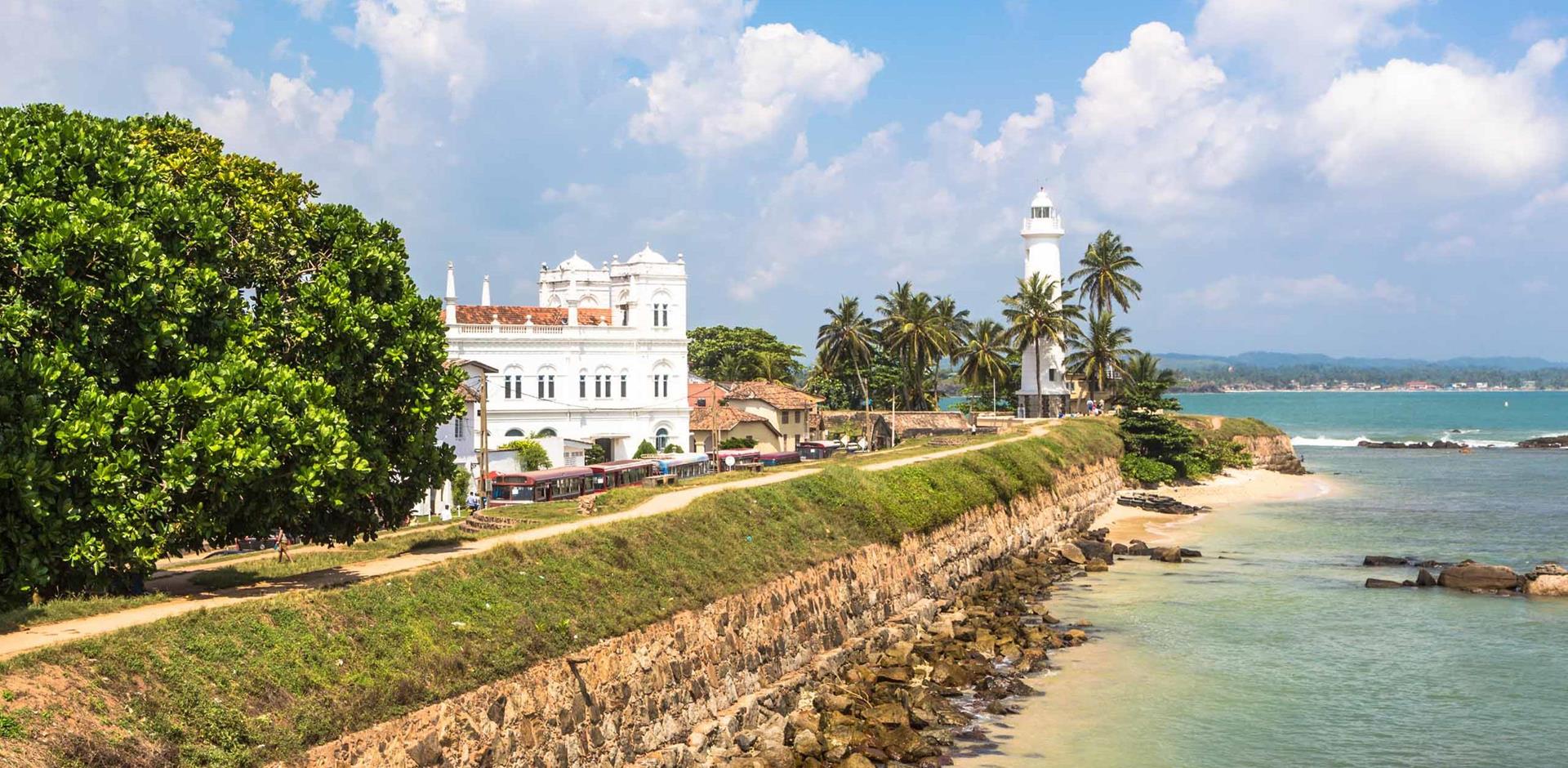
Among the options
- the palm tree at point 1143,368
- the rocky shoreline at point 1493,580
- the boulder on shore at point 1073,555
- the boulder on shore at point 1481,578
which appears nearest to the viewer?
the rocky shoreline at point 1493,580

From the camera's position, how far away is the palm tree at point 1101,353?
88312 millimetres

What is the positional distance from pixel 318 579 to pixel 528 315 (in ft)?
147

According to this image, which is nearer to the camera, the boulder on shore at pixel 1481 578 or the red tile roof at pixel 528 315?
the boulder on shore at pixel 1481 578

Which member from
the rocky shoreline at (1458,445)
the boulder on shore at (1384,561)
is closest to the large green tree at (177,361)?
the boulder on shore at (1384,561)

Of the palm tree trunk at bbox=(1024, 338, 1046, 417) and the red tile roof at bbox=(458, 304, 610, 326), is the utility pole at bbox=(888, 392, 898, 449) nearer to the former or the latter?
the palm tree trunk at bbox=(1024, 338, 1046, 417)

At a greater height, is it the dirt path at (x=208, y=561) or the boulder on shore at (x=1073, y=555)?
the dirt path at (x=208, y=561)

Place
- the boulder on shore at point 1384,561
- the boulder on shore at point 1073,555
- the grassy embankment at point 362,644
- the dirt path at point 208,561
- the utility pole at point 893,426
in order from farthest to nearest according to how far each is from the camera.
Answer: the utility pole at point 893,426 < the boulder on shore at point 1073,555 < the boulder on shore at point 1384,561 < the dirt path at point 208,561 < the grassy embankment at point 362,644

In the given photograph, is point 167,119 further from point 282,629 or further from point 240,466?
point 282,629

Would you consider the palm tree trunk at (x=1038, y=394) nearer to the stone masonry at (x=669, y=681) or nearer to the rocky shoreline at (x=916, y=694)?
the rocky shoreline at (x=916, y=694)

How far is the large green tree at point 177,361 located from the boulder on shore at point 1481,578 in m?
34.3

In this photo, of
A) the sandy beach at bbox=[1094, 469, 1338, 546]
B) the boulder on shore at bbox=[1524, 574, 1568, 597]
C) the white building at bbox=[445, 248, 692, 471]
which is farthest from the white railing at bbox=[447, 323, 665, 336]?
the boulder on shore at bbox=[1524, 574, 1568, 597]

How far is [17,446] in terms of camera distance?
19.4 meters

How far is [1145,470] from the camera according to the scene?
75.6 meters

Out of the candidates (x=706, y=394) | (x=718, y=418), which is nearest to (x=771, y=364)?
(x=706, y=394)
